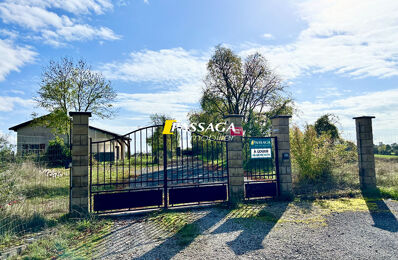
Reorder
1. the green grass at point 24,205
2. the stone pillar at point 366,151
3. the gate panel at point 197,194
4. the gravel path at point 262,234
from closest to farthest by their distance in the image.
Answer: the gravel path at point 262,234
the green grass at point 24,205
the gate panel at point 197,194
the stone pillar at point 366,151

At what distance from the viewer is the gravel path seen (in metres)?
4.10

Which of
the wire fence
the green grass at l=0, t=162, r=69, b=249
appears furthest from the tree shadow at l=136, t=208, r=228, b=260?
the wire fence

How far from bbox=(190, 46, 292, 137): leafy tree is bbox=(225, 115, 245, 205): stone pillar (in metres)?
14.3

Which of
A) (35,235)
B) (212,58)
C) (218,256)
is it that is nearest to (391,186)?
(218,256)

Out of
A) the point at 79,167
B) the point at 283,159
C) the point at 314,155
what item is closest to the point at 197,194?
the point at 283,159

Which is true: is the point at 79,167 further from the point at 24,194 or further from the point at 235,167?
the point at 235,167

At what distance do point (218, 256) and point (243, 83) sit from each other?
19776 mm

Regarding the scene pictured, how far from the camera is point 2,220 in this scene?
4926mm

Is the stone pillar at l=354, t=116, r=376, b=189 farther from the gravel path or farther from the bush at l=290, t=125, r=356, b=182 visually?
the gravel path

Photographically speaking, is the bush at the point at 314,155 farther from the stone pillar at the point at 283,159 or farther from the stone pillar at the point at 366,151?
the stone pillar at the point at 283,159

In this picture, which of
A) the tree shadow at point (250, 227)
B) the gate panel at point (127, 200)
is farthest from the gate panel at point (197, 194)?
the tree shadow at point (250, 227)

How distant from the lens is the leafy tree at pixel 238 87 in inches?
856

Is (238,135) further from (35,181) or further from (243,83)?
(243,83)

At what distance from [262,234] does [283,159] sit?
3301 mm
